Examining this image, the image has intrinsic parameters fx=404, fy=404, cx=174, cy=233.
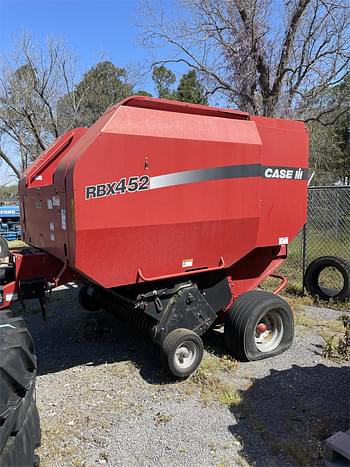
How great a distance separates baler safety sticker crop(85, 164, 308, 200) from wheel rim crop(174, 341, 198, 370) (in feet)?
4.99

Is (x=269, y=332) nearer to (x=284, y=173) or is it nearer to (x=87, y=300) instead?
(x=284, y=173)

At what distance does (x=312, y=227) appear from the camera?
29.7ft

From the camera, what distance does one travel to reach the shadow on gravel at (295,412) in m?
2.84

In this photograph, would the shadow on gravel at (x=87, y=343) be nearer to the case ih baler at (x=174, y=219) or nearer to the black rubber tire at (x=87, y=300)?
the black rubber tire at (x=87, y=300)

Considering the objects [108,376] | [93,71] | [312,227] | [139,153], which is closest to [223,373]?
[108,376]

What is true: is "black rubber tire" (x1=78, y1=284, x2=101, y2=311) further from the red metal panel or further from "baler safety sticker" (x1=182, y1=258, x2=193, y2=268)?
"baler safety sticker" (x1=182, y1=258, x2=193, y2=268)

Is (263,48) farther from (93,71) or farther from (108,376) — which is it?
(108,376)

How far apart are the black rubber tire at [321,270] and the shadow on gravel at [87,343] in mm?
2629

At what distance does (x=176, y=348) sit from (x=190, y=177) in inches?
62.3

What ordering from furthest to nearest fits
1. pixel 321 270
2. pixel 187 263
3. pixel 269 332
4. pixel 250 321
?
pixel 321 270
pixel 269 332
pixel 250 321
pixel 187 263

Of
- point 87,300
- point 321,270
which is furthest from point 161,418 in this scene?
point 321,270

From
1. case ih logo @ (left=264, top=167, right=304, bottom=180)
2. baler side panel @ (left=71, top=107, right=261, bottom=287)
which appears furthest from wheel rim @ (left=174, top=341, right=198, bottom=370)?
case ih logo @ (left=264, top=167, right=304, bottom=180)

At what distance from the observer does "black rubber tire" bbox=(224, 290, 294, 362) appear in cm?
415

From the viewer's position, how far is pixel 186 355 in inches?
153
